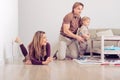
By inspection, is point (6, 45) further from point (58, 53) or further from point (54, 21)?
point (54, 21)

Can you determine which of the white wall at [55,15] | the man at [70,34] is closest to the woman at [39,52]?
the man at [70,34]

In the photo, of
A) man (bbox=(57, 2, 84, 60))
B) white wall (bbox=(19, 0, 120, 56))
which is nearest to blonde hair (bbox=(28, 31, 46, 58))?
man (bbox=(57, 2, 84, 60))

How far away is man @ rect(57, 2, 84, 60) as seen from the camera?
4.16m

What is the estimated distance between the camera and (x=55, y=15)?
17.6 ft

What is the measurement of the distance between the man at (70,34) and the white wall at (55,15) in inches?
44.2

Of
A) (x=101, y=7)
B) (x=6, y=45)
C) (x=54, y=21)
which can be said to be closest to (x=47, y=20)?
(x=54, y=21)

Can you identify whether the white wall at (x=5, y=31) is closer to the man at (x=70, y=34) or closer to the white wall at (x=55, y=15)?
the man at (x=70, y=34)

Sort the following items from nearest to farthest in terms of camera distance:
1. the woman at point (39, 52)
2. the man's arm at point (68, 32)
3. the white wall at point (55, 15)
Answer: the woman at point (39, 52) → the man's arm at point (68, 32) → the white wall at point (55, 15)

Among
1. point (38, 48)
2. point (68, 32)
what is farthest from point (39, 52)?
point (68, 32)

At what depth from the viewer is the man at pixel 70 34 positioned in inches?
164

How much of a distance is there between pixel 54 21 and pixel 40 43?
195 centimetres

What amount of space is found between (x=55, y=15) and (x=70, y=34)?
A: 132 cm

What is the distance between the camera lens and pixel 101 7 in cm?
539

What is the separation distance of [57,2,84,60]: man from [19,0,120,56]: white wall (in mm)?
1123
